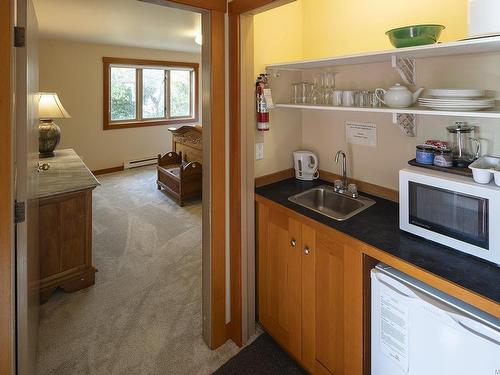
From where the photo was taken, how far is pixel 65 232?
2.50 meters

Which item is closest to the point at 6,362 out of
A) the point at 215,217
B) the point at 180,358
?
the point at 180,358

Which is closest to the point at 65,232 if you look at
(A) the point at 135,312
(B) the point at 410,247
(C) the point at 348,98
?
(A) the point at 135,312

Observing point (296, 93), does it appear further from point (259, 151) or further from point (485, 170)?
point (485, 170)

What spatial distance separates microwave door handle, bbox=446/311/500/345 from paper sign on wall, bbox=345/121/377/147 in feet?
3.77

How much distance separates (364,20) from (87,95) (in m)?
5.66

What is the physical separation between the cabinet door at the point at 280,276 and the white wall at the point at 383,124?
0.44 m

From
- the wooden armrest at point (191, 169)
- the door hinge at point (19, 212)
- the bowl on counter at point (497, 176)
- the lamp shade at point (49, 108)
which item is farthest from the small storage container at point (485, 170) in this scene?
the wooden armrest at point (191, 169)

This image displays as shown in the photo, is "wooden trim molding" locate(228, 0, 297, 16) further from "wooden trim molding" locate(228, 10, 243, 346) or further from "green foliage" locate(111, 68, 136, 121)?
"green foliage" locate(111, 68, 136, 121)

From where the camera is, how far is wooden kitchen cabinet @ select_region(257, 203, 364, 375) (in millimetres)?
1480

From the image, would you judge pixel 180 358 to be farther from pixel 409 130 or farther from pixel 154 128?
pixel 154 128

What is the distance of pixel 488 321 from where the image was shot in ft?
3.42

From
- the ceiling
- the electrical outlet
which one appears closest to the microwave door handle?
the electrical outlet

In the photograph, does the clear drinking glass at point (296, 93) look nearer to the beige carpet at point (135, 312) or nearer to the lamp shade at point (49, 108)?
the beige carpet at point (135, 312)

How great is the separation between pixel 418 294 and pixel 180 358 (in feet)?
4.62
